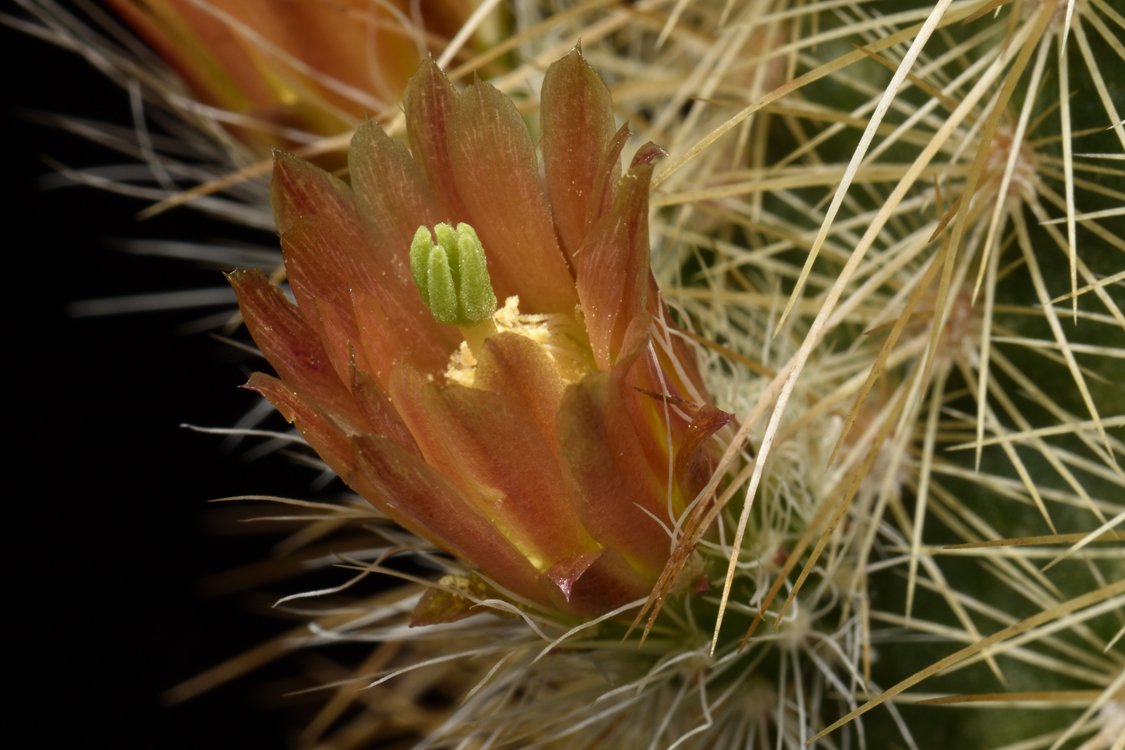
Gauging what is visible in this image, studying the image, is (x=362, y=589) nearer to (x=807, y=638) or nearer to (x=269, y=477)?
(x=269, y=477)

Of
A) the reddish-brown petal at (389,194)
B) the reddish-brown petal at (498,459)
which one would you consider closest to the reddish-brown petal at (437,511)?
the reddish-brown petal at (498,459)

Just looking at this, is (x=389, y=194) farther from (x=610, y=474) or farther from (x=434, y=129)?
(x=610, y=474)

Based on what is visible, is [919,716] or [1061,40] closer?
[1061,40]

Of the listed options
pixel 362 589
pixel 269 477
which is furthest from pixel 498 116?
pixel 362 589

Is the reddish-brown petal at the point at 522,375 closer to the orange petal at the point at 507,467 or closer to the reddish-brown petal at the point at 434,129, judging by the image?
the orange petal at the point at 507,467

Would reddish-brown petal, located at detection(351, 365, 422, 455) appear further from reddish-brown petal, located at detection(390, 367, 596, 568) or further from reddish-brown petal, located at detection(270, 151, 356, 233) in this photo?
reddish-brown petal, located at detection(270, 151, 356, 233)
